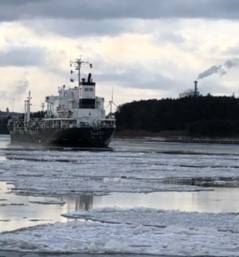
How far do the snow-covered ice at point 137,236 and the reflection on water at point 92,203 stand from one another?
1.10 m

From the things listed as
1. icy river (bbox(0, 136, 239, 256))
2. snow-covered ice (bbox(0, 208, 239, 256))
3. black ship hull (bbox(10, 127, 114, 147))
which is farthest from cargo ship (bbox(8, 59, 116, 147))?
snow-covered ice (bbox(0, 208, 239, 256))

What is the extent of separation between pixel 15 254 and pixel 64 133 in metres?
80.2

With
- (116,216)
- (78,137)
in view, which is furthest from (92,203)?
(78,137)

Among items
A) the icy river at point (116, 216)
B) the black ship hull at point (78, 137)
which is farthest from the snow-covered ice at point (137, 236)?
the black ship hull at point (78, 137)

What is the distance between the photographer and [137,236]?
14.1 meters

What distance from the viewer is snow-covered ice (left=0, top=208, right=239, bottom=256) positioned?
12.6m

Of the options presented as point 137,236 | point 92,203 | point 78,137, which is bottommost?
point 92,203

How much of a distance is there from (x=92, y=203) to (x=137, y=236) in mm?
7028

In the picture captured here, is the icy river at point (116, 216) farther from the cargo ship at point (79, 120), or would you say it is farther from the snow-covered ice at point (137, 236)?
the cargo ship at point (79, 120)

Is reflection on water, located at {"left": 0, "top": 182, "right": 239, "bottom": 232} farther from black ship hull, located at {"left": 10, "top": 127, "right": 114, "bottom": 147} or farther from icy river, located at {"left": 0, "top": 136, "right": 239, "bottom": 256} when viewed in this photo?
black ship hull, located at {"left": 10, "top": 127, "right": 114, "bottom": 147}

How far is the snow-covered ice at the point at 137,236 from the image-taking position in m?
12.6

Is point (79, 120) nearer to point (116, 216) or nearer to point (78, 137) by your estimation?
point (78, 137)

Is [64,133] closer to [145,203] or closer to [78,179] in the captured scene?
[78,179]

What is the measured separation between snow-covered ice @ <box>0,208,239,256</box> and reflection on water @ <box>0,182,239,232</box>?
1.10 metres
